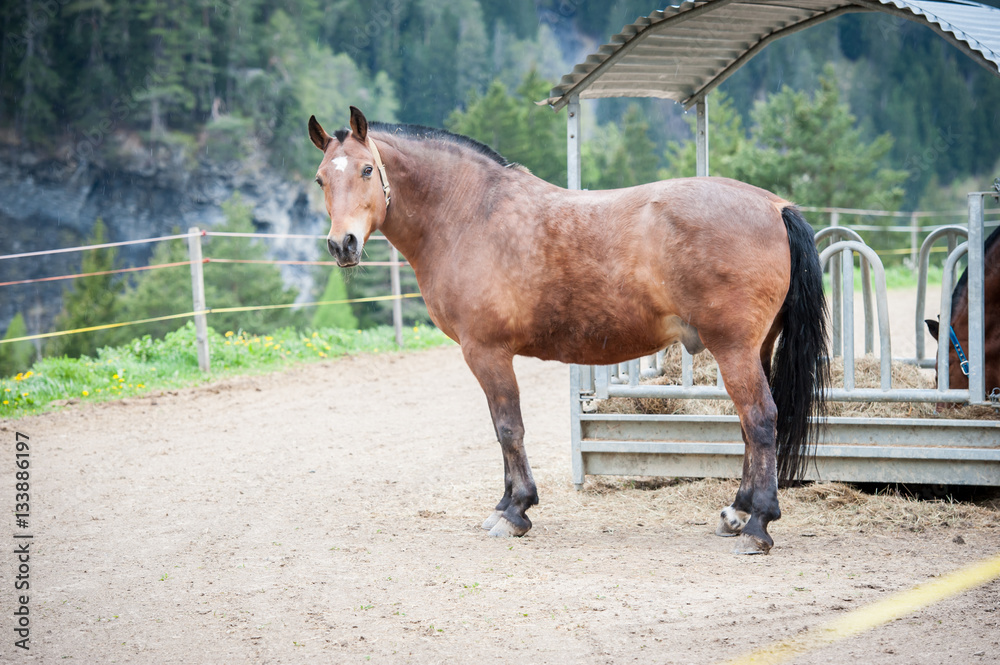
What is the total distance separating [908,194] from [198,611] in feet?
174

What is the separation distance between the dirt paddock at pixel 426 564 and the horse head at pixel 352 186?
1459mm

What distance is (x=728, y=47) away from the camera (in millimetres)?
5000

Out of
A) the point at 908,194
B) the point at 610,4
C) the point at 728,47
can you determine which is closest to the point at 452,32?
the point at 610,4

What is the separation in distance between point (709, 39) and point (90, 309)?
24.9 m

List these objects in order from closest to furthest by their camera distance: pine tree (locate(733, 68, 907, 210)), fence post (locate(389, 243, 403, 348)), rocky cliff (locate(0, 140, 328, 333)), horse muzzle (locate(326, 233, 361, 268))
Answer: horse muzzle (locate(326, 233, 361, 268))
fence post (locate(389, 243, 403, 348))
pine tree (locate(733, 68, 907, 210))
rocky cliff (locate(0, 140, 328, 333))

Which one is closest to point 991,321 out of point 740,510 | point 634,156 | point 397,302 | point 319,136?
point 740,510

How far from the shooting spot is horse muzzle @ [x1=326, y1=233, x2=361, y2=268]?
3842 millimetres

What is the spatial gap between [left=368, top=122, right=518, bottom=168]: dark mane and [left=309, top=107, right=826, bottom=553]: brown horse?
0.01 meters

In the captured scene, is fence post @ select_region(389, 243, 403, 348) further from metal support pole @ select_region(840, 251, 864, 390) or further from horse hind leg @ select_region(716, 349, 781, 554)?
horse hind leg @ select_region(716, 349, 781, 554)

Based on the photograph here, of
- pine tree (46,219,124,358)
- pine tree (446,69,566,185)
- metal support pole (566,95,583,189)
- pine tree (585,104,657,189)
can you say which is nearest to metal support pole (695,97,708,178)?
metal support pole (566,95,583,189)

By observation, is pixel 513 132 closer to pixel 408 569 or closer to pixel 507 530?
pixel 507 530

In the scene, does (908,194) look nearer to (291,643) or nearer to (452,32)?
(452,32)

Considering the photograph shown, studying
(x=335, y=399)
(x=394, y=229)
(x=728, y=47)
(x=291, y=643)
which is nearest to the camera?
(x=291, y=643)

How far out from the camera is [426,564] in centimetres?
369
